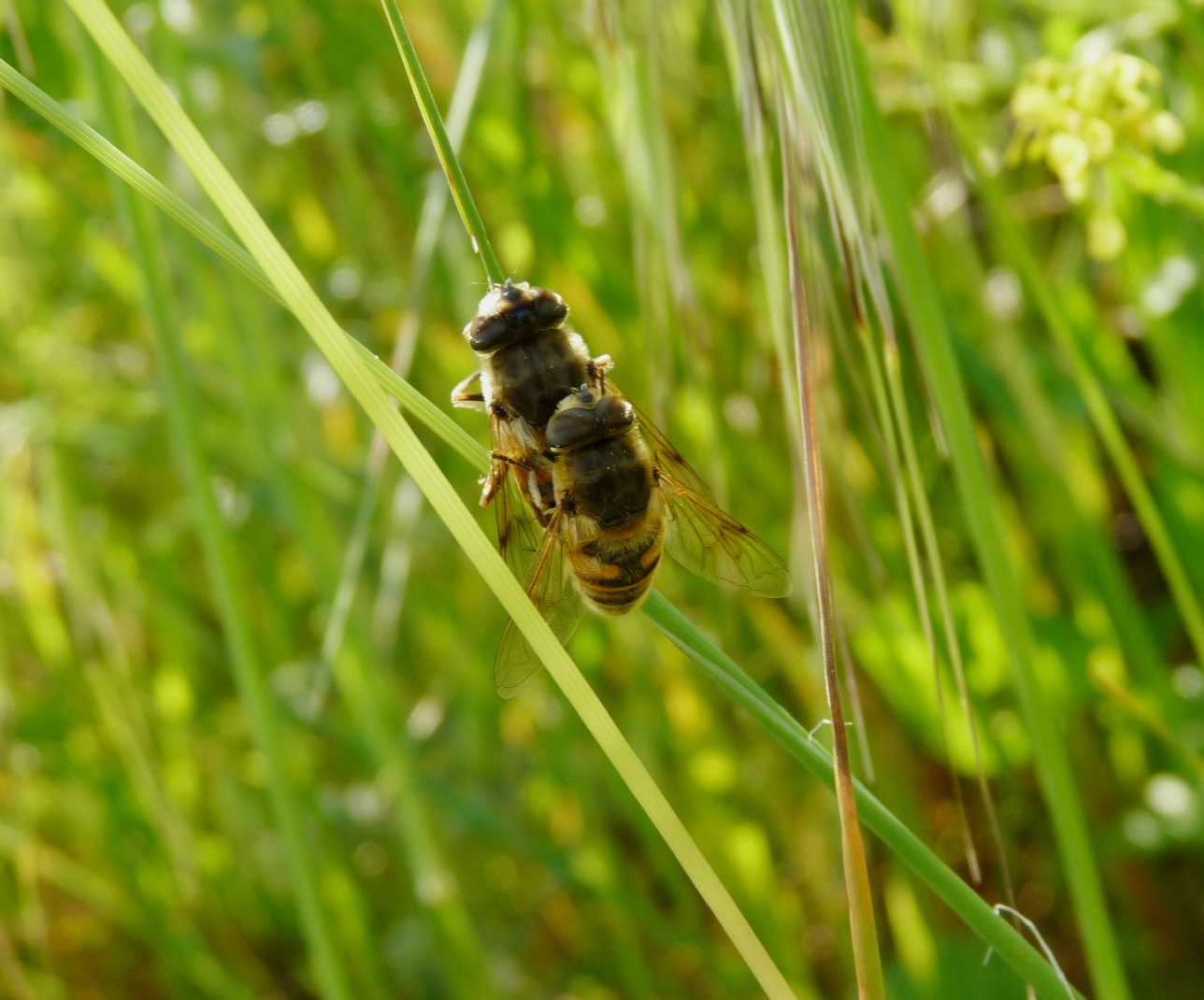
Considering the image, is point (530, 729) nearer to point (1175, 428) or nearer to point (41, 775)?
point (41, 775)

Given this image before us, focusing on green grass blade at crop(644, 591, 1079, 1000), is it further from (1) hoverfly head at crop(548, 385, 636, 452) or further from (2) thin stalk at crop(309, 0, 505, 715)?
(2) thin stalk at crop(309, 0, 505, 715)

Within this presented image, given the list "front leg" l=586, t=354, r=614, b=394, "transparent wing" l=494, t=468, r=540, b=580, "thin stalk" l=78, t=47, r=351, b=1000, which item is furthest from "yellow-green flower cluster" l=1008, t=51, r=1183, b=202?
"thin stalk" l=78, t=47, r=351, b=1000

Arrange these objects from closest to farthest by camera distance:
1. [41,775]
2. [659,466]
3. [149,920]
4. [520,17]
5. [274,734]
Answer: [274,734] → [659,466] → [520,17] → [149,920] → [41,775]

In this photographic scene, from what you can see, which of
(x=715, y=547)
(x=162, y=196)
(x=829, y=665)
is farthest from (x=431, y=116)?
(x=715, y=547)

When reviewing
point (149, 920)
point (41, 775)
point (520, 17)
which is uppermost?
point (520, 17)

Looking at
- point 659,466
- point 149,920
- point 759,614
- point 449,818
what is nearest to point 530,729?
point 449,818

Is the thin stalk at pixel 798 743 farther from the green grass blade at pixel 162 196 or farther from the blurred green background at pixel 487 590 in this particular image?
the blurred green background at pixel 487 590

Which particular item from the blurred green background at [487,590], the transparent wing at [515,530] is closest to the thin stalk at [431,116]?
the transparent wing at [515,530]
